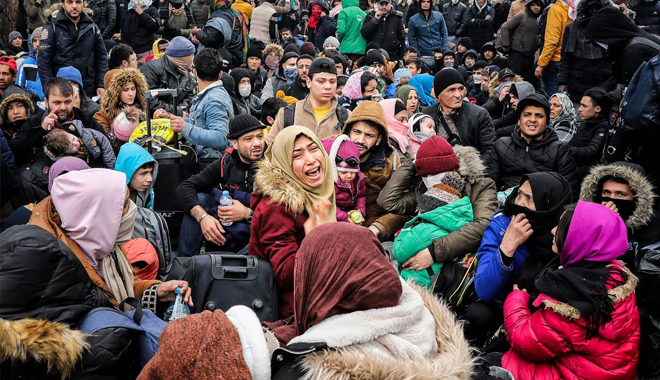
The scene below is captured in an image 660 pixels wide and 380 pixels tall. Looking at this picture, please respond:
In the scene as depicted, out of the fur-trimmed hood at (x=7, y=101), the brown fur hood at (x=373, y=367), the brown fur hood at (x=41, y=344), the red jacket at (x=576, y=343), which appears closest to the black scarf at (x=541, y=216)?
the red jacket at (x=576, y=343)

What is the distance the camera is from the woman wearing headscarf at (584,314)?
3.21 meters

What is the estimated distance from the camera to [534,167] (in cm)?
539

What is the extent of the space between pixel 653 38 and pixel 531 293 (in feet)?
10.9

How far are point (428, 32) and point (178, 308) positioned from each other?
11.4 meters

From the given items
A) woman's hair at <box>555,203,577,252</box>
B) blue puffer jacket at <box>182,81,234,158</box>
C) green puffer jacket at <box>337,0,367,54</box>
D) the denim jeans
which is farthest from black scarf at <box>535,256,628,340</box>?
green puffer jacket at <box>337,0,367,54</box>

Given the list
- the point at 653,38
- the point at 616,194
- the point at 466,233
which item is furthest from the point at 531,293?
the point at 653,38

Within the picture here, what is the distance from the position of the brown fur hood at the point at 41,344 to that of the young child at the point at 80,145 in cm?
365

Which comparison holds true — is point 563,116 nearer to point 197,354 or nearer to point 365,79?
point 365,79

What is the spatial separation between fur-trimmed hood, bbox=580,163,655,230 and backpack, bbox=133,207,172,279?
3200 mm

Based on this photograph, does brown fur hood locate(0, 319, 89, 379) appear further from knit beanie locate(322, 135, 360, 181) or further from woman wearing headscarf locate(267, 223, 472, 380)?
knit beanie locate(322, 135, 360, 181)

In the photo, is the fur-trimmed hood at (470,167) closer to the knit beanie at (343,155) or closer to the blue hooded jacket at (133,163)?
the knit beanie at (343,155)

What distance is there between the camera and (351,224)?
2359 mm

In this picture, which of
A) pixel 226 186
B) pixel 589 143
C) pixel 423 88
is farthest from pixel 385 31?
pixel 226 186

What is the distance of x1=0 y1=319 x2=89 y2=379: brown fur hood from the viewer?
215 cm
